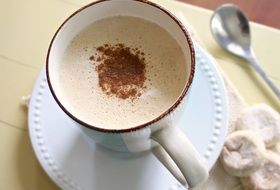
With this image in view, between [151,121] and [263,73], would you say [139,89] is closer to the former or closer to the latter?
[151,121]

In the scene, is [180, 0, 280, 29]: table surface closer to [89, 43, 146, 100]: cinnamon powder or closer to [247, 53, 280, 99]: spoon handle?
[247, 53, 280, 99]: spoon handle

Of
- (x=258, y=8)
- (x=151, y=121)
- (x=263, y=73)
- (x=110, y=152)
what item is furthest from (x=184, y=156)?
(x=258, y=8)

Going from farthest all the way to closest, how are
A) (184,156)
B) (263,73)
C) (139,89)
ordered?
(263,73) → (139,89) → (184,156)

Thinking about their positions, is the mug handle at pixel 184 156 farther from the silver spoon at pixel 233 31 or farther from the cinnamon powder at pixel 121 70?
the silver spoon at pixel 233 31

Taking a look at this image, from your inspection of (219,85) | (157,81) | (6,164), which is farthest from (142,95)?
(6,164)

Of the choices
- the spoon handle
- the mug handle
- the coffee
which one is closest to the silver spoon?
the spoon handle

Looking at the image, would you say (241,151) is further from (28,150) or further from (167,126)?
(28,150)
